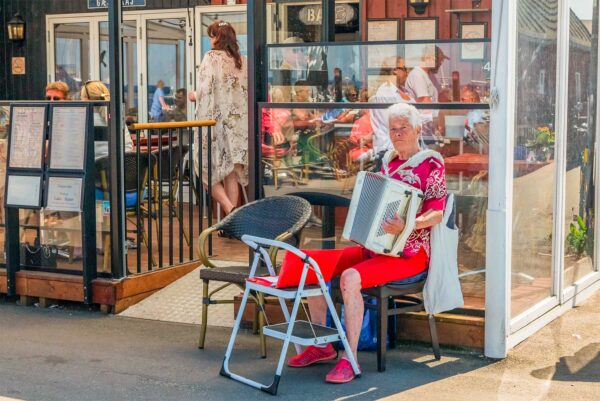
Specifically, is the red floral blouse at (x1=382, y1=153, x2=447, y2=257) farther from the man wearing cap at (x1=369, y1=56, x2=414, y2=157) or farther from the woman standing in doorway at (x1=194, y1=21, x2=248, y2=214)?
the woman standing in doorway at (x1=194, y1=21, x2=248, y2=214)

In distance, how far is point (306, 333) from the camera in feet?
16.7

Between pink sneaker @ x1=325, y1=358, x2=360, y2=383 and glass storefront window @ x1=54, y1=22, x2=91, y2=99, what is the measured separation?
271 inches

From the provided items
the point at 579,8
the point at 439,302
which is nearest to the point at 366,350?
the point at 439,302

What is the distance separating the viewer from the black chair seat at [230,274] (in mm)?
5442

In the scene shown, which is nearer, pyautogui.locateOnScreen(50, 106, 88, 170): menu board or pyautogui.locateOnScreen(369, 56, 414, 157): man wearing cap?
pyautogui.locateOnScreen(369, 56, 414, 157): man wearing cap

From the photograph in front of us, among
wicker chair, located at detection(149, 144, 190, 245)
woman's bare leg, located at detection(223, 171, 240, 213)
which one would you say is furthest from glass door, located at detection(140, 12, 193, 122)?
wicker chair, located at detection(149, 144, 190, 245)

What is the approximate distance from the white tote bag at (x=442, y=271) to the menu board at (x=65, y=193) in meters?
2.50

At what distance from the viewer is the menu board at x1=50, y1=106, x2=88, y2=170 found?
6.59m

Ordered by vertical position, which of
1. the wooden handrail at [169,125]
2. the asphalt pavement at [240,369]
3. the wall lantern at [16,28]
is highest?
the wall lantern at [16,28]

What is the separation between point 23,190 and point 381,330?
114 inches

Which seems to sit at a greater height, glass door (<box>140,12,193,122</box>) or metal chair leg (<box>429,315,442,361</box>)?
glass door (<box>140,12,193,122</box>)

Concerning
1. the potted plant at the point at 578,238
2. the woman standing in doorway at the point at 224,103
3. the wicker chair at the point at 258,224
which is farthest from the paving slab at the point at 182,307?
the potted plant at the point at 578,238

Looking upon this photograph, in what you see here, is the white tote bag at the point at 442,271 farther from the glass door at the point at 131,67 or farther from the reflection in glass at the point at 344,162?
the glass door at the point at 131,67

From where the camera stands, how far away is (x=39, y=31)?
1130 cm
